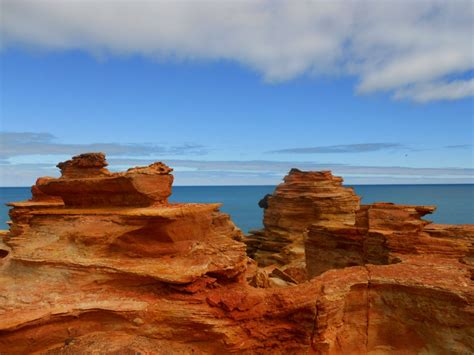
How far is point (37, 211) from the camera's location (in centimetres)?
1045

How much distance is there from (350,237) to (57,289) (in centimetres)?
1308

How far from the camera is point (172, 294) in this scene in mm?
8531

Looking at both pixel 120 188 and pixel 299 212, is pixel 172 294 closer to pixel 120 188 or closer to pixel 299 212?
pixel 120 188

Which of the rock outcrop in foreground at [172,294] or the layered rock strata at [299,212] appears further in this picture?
the layered rock strata at [299,212]

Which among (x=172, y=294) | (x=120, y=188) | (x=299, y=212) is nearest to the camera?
(x=172, y=294)

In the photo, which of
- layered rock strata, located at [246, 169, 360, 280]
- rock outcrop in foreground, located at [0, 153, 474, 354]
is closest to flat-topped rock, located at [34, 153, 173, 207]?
rock outcrop in foreground, located at [0, 153, 474, 354]

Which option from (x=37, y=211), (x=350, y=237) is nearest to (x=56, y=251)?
(x=37, y=211)

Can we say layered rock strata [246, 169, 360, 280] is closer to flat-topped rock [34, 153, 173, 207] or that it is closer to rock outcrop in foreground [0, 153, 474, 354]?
rock outcrop in foreground [0, 153, 474, 354]

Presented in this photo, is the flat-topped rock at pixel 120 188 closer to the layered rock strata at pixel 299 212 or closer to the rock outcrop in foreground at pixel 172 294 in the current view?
the rock outcrop in foreground at pixel 172 294

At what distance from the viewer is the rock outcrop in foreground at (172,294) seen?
313 inches

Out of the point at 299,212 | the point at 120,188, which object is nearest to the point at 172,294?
the point at 120,188

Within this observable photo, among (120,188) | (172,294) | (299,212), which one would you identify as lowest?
(172,294)

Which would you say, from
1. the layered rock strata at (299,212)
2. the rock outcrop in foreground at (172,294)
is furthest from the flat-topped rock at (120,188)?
the layered rock strata at (299,212)

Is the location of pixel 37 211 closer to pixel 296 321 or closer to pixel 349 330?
pixel 296 321
